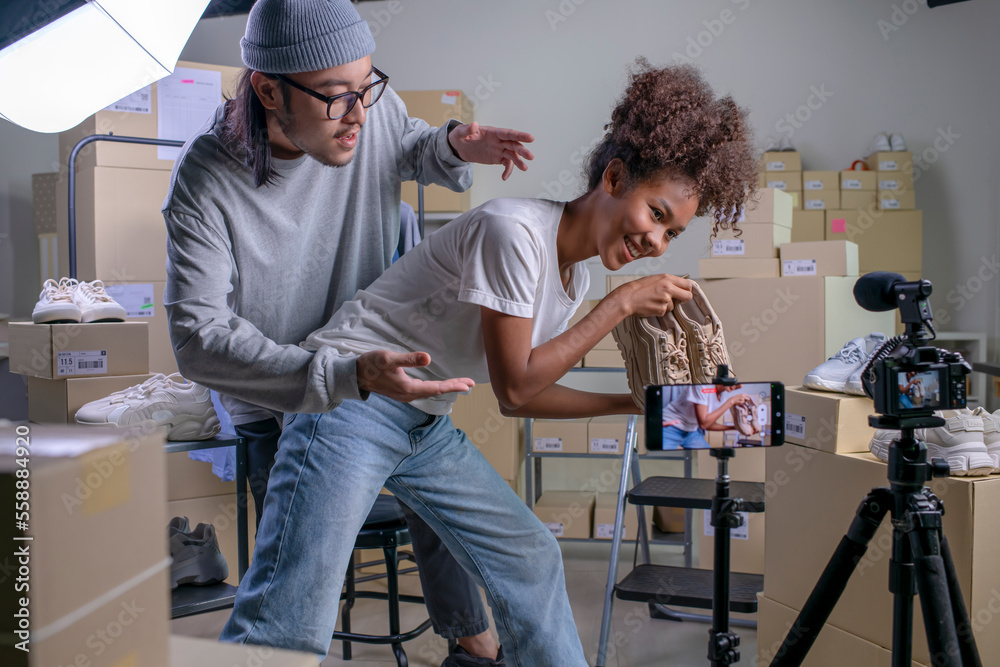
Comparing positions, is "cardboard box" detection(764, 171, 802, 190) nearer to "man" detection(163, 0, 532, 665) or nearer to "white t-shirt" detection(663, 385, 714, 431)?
"man" detection(163, 0, 532, 665)

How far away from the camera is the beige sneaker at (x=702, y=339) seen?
1176mm

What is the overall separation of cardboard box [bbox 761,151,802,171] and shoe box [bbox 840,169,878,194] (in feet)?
0.72

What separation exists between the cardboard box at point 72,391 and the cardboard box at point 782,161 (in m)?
2.96

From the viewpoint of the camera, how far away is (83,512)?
1.33 feet

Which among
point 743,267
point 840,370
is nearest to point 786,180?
point 743,267

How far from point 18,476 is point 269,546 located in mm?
700

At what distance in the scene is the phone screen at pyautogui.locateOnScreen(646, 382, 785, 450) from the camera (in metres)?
0.99

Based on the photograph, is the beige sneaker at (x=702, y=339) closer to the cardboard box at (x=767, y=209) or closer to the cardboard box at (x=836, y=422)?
the cardboard box at (x=836, y=422)

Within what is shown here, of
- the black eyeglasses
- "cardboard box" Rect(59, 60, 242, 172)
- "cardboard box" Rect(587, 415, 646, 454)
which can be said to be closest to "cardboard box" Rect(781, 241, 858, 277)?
"cardboard box" Rect(587, 415, 646, 454)

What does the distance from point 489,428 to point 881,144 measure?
2.41 metres

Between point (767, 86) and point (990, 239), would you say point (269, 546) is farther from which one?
point (990, 239)

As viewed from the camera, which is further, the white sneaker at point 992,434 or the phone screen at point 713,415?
the white sneaker at point 992,434

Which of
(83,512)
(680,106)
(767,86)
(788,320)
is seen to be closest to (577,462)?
(788,320)

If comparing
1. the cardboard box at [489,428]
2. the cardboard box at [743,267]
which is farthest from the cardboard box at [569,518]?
the cardboard box at [743,267]
